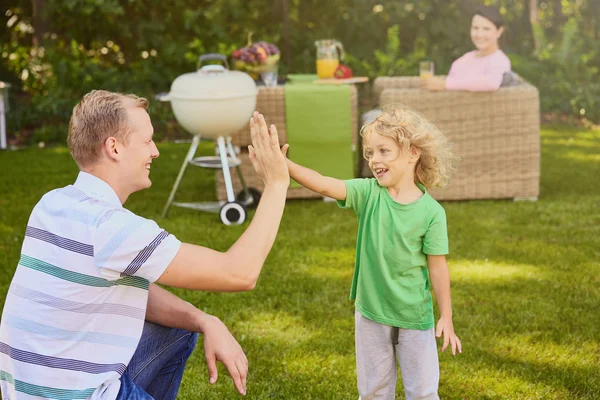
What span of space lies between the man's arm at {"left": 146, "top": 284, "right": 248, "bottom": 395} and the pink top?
3307mm

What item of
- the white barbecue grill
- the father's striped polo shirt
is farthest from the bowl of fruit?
the father's striped polo shirt

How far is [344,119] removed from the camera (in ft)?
16.9

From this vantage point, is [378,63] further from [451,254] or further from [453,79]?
[451,254]

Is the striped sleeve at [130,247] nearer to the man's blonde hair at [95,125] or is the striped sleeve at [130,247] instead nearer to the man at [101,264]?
the man at [101,264]

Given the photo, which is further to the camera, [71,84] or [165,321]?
[71,84]

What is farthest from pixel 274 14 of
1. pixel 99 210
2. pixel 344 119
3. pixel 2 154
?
pixel 99 210

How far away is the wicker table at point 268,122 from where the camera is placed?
5152 mm

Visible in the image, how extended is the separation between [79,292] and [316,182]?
2.40ft

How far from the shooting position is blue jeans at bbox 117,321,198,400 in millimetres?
2088

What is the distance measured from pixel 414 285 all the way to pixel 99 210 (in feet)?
2.96

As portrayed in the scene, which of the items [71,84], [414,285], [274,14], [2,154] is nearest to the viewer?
[414,285]

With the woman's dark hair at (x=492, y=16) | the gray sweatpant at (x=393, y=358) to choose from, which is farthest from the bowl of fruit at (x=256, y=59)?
the gray sweatpant at (x=393, y=358)

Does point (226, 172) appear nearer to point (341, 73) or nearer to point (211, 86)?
point (211, 86)

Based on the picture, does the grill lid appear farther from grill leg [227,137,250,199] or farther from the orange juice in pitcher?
the orange juice in pitcher
